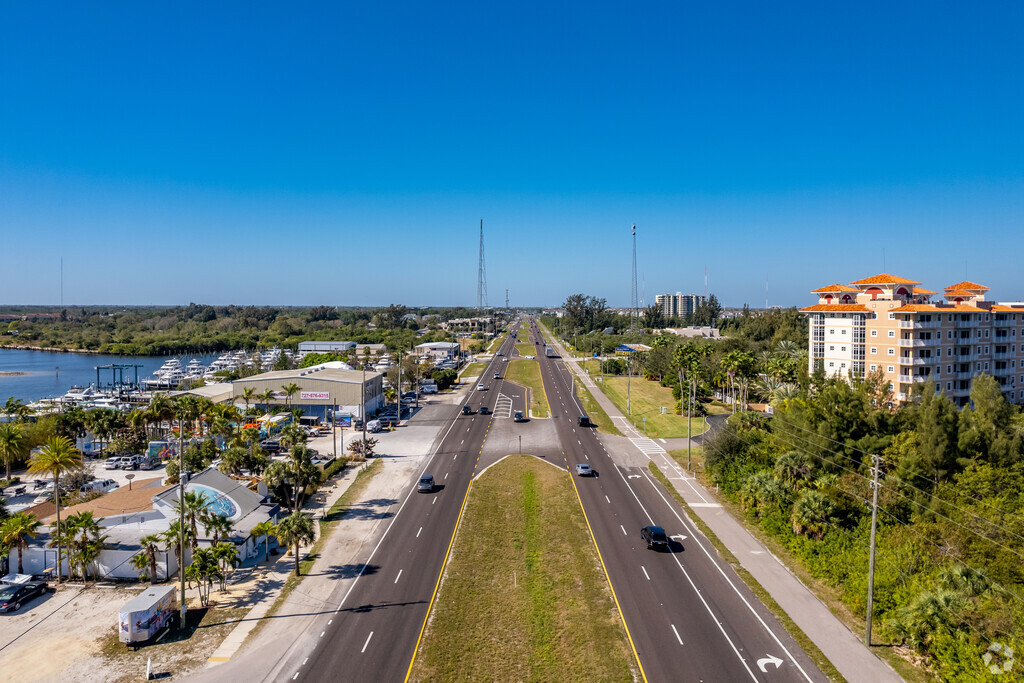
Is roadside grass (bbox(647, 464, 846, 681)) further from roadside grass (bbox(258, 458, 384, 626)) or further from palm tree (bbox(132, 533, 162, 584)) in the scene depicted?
palm tree (bbox(132, 533, 162, 584))

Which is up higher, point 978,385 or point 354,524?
point 978,385

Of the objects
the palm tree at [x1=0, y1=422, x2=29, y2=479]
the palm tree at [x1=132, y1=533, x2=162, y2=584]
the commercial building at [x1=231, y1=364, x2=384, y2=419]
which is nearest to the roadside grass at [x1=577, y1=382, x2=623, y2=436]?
the commercial building at [x1=231, y1=364, x2=384, y2=419]

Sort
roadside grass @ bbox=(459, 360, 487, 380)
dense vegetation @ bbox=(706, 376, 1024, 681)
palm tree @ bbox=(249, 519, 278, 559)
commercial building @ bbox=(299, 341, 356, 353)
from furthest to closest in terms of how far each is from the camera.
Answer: commercial building @ bbox=(299, 341, 356, 353), roadside grass @ bbox=(459, 360, 487, 380), palm tree @ bbox=(249, 519, 278, 559), dense vegetation @ bbox=(706, 376, 1024, 681)

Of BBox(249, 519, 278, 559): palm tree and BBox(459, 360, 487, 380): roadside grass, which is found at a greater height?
BBox(459, 360, 487, 380): roadside grass

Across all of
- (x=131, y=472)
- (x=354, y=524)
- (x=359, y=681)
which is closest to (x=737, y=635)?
(x=359, y=681)

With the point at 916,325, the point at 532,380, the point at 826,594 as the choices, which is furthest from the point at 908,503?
the point at 532,380

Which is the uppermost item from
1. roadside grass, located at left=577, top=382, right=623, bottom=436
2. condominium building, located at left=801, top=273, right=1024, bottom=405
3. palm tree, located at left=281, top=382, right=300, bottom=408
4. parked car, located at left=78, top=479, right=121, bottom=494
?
condominium building, located at left=801, top=273, right=1024, bottom=405

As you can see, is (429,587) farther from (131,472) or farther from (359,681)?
(131,472)
